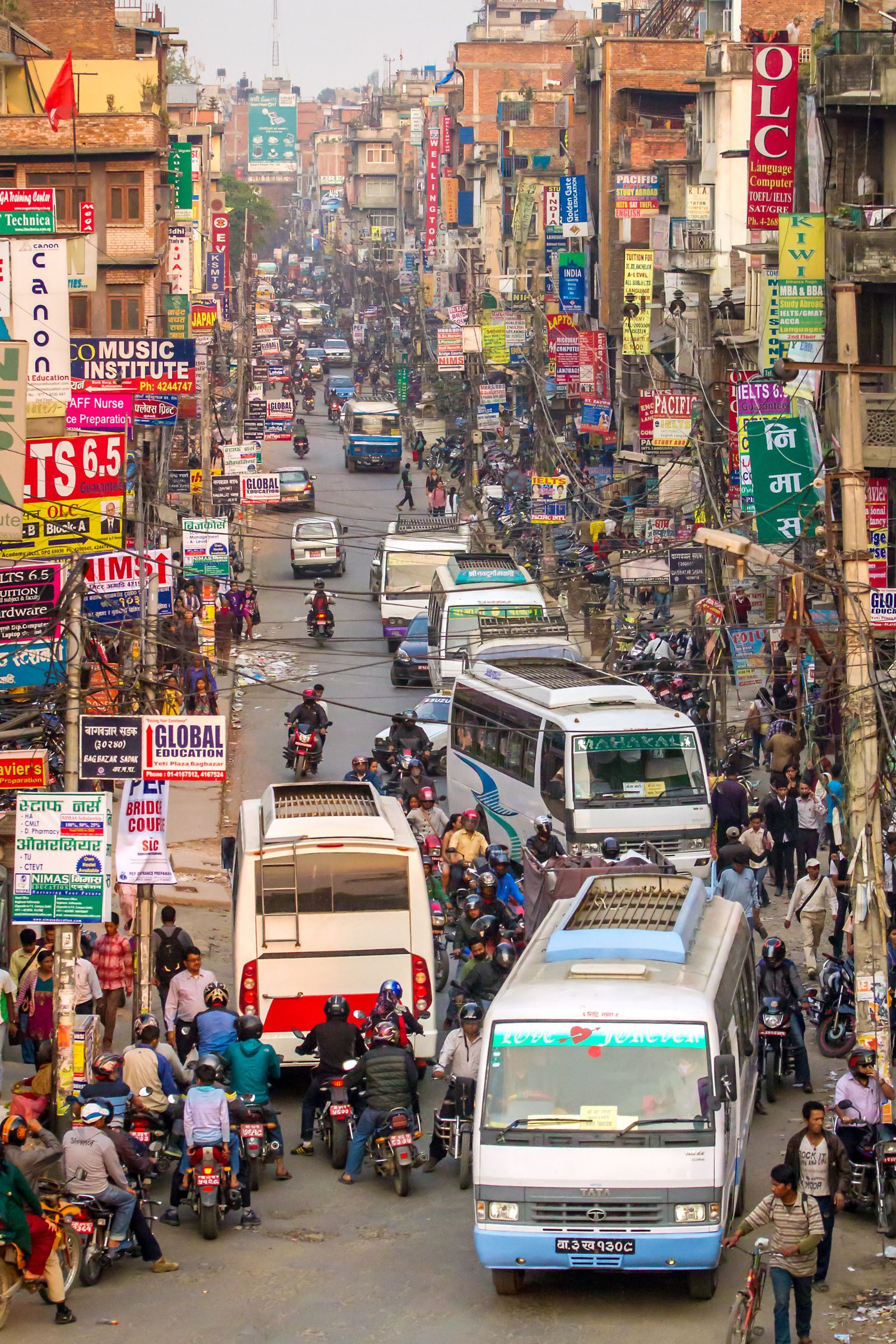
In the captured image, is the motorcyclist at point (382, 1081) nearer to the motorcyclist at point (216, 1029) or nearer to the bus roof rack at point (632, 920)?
the motorcyclist at point (216, 1029)

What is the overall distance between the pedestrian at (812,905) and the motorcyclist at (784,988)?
104 inches

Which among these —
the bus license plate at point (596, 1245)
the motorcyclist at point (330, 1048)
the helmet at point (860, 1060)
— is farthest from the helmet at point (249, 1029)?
the helmet at point (860, 1060)

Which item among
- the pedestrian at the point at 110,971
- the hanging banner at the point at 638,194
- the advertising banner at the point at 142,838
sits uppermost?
the hanging banner at the point at 638,194

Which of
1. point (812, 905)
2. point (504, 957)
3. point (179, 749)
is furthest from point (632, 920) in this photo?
point (812, 905)

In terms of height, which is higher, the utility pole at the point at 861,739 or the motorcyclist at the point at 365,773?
the utility pole at the point at 861,739

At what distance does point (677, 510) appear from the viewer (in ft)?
147

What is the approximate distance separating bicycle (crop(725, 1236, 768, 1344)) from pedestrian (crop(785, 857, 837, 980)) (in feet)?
26.3

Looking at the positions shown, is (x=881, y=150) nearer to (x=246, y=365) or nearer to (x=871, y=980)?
(x=871, y=980)

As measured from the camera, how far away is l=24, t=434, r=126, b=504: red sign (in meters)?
23.4

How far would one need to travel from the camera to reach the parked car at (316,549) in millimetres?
52531

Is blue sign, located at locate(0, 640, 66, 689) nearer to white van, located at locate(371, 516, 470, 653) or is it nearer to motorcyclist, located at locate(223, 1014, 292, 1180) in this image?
motorcyclist, located at locate(223, 1014, 292, 1180)

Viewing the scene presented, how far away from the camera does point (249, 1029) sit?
1510cm

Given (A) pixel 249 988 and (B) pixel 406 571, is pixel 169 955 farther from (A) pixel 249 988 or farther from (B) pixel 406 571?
(B) pixel 406 571

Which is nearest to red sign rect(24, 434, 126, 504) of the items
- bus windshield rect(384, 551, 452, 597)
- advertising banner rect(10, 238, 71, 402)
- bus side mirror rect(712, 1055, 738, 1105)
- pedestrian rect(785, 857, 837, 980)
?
advertising banner rect(10, 238, 71, 402)
